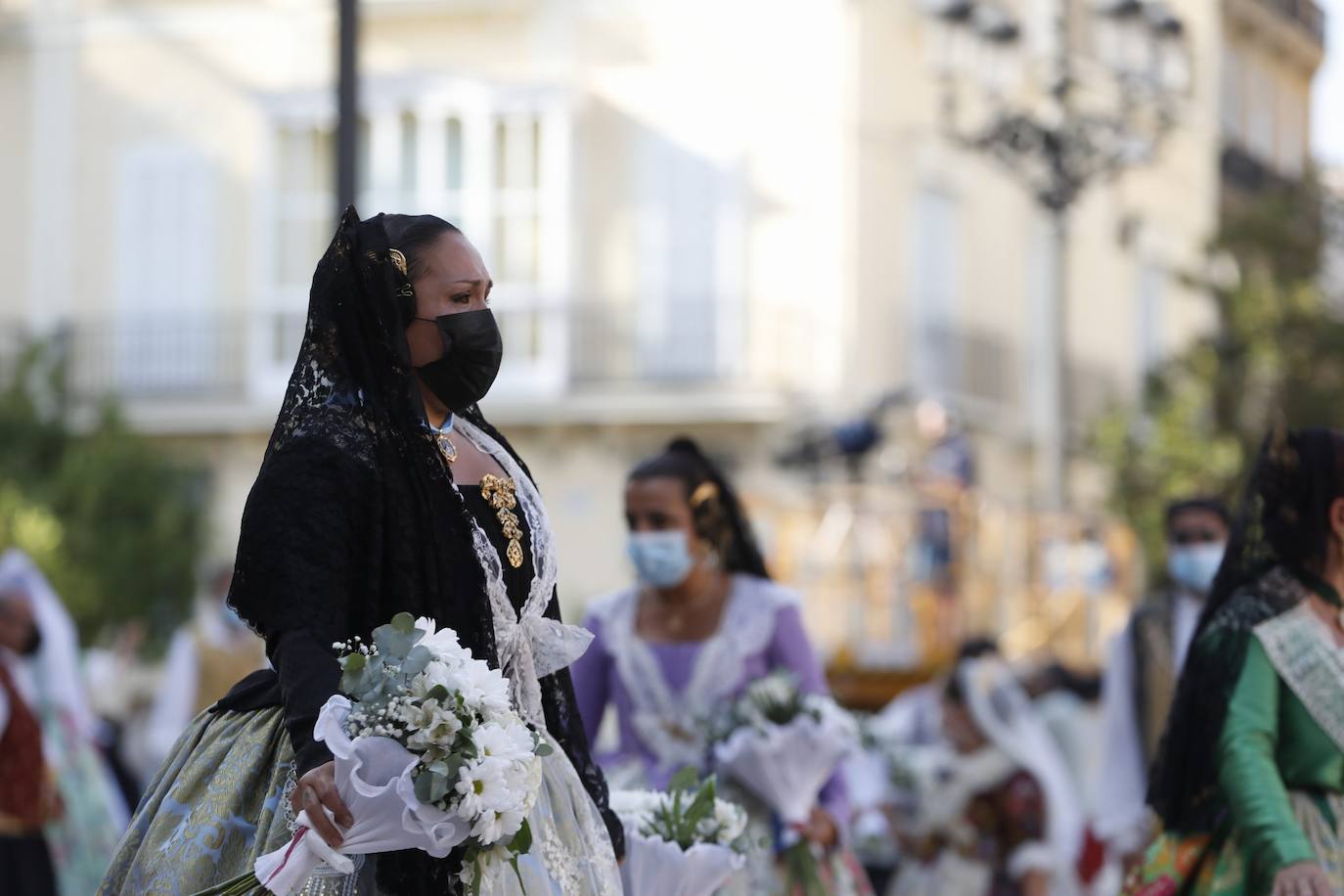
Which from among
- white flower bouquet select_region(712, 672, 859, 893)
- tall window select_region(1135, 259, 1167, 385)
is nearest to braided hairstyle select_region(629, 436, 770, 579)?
white flower bouquet select_region(712, 672, 859, 893)

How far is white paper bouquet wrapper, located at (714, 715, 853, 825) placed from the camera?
7.44m

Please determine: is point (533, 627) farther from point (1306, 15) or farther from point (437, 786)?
point (1306, 15)

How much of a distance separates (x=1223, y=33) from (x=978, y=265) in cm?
843

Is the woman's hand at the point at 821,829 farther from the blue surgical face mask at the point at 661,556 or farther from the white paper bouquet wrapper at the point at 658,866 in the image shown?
the white paper bouquet wrapper at the point at 658,866

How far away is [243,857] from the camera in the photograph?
4.49m

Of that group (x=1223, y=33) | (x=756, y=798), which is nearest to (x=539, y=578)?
(x=756, y=798)

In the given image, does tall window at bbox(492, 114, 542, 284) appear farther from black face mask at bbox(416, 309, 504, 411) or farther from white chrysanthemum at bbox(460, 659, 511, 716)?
white chrysanthemum at bbox(460, 659, 511, 716)

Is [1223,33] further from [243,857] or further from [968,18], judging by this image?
[243,857]

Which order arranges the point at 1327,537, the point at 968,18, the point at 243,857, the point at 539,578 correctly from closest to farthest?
the point at 243,857, the point at 539,578, the point at 1327,537, the point at 968,18

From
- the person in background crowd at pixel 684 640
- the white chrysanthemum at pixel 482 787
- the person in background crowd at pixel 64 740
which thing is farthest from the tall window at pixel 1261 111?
the white chrysanthemum at pixel 482 787

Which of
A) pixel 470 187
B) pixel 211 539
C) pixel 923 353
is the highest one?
pixel 470 187

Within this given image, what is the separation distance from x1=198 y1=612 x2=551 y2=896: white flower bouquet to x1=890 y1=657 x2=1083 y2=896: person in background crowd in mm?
7166

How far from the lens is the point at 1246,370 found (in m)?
22.1

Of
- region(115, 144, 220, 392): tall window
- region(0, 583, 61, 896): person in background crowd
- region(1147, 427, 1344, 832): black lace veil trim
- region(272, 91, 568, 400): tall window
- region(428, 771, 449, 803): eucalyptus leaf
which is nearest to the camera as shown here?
region(428, 771, 449, 803): eucalyptus leaf
